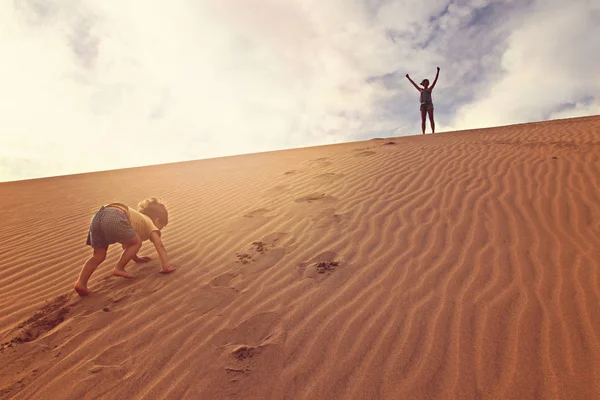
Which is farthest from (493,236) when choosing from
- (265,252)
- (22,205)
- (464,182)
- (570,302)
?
(22,205)

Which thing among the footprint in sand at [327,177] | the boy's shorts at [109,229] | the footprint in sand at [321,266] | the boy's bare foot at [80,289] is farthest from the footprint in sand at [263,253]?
the footprint in sand at [327,177]

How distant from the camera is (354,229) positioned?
403 cm

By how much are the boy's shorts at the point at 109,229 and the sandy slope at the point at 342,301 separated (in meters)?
0.55

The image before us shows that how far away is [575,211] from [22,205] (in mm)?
11449

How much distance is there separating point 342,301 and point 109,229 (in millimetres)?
2446

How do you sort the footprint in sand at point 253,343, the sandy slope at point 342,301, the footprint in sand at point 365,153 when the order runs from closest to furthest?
the sandy slope at point 342,301 → the footprint in sand at point 253,343 → the footprint in sand at point 365,153

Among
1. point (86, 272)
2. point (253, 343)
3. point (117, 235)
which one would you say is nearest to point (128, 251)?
point (117, 235)

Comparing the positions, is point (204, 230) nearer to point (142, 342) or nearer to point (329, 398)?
point (142, 342)

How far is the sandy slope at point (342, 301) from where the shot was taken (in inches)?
78.6

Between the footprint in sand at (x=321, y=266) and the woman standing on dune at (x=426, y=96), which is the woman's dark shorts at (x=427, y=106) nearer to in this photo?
the woman standing on dune at (x=426, y=96)

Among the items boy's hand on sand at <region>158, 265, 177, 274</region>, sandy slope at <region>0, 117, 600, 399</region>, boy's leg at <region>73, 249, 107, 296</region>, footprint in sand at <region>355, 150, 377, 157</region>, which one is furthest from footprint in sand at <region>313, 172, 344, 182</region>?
boy's leg at <region>73, 249, 107, 296</region>

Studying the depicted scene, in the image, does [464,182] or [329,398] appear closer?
[329,398]

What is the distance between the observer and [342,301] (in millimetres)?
2703

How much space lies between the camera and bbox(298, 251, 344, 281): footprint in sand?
3.16 m
